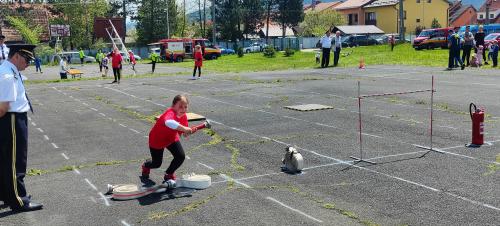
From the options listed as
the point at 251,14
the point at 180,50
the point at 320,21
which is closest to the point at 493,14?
the point at 320,21

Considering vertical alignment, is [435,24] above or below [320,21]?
below

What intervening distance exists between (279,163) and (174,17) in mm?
87432

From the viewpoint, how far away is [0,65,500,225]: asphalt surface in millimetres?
6922

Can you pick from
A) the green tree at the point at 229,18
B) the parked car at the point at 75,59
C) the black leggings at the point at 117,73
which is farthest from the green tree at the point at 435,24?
the black leggings at the point at 117,73

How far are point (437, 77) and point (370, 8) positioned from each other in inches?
3377

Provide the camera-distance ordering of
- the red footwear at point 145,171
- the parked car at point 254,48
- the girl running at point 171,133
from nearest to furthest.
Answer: the girl running at point 171,133 → the red footwear at point 145,171 → the parked car at point 254,48

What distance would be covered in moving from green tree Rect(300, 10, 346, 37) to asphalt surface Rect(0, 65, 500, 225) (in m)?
83.1

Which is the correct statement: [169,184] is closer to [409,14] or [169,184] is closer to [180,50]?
[180,50]

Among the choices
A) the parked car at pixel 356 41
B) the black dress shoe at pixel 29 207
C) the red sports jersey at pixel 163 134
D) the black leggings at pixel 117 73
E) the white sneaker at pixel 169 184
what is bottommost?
the black dress shoe at pixel 29 207

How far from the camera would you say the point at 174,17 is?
3701 inches

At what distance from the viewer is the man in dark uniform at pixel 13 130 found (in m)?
6.88

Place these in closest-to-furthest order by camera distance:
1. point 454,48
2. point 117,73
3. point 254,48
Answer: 1. point 454,48
2. point 117,73
3. point 254,48

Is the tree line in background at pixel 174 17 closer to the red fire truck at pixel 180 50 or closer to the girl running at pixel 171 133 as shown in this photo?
the red fire truck at pixel 180 50

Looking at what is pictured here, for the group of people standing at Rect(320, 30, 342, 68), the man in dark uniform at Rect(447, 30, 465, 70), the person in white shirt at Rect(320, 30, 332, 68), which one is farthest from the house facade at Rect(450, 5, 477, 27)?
the man in dark uniform at Rect(447, 30, 465, 70)
